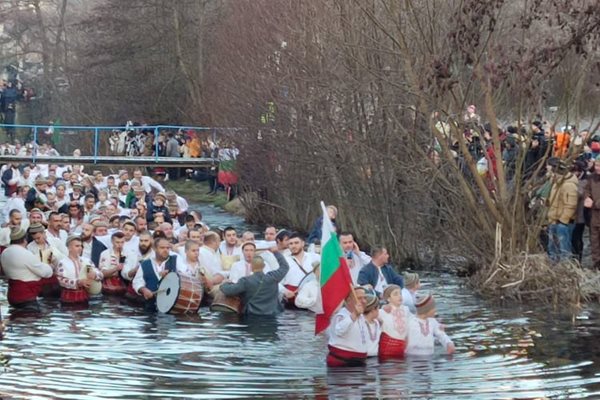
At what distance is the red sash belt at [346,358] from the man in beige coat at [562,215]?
810 cm

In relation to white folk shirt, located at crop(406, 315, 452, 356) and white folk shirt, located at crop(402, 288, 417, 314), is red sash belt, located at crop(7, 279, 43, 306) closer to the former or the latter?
white folk shirt, located at crop(402, 288, 417, 314)

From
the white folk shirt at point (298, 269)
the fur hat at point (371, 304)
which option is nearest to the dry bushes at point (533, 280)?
the white folk shirt at point (298, 269)

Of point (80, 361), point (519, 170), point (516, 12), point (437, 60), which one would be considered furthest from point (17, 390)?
point (516, 12)

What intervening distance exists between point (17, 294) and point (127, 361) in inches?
200

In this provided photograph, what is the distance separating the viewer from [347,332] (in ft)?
52.8

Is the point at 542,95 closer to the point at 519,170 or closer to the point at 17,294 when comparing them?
the point at 519,170

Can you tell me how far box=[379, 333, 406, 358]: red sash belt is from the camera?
651 inches

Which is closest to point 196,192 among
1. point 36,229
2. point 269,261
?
point 36,229

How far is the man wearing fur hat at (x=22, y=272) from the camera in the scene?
21297 mm

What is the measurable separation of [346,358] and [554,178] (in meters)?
8.20

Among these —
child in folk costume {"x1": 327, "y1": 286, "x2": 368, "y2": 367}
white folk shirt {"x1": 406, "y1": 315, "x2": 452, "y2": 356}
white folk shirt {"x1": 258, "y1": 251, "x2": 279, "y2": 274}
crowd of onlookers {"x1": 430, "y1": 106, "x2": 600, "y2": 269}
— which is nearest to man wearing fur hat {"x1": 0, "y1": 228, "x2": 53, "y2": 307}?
white folk shirt {"x1": 258, "y1": 251, "x2": 279, "y2": 274}

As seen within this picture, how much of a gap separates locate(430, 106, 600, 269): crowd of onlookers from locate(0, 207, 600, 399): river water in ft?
8.17

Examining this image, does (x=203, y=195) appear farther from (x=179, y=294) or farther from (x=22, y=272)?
(x=179, y=294)

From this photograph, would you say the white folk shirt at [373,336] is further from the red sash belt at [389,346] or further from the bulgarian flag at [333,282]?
the bulgarian flag at [333,282]
